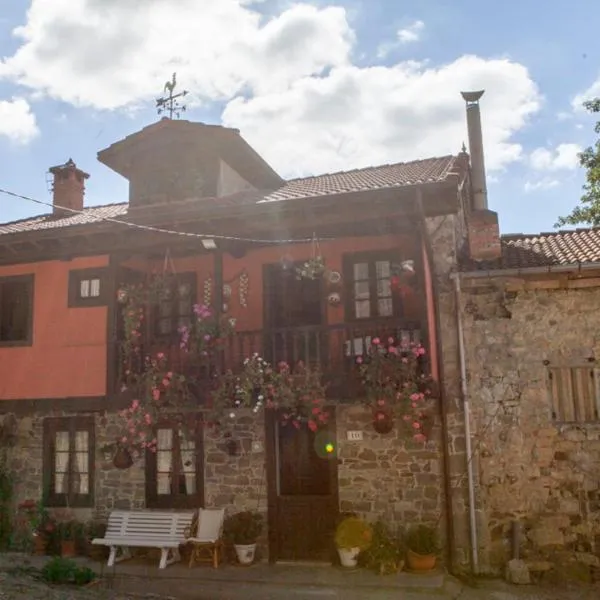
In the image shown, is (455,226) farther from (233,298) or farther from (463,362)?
(233,298)

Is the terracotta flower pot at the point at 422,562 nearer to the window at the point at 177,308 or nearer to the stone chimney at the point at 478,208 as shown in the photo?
the stone chimney at the point at 478,208

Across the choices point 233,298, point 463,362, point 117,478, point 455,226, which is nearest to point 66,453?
point 117,478

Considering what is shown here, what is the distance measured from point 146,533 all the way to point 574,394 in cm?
678

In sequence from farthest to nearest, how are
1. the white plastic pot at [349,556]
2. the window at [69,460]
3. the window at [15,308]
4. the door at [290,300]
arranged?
1. the window at [15,308]
2. the window at [69,460]
3. the door at [290,300]
4. the white plastic pot at [349,556]

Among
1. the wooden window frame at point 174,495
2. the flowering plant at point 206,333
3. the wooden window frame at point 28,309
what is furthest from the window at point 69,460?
the flowering plant at point 206,333

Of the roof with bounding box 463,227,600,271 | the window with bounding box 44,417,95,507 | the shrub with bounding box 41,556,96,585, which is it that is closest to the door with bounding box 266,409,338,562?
the shrub with bounding box 41,556,96,585

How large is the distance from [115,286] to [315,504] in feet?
15.2

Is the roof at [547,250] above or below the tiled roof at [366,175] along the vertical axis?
below

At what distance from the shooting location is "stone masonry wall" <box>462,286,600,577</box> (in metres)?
8.96

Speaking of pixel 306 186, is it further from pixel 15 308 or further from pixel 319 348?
pixel 15 308

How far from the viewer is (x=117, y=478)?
10.6 m

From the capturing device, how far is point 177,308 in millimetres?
10977

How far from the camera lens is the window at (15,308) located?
11.1 m

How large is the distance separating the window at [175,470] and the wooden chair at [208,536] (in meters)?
0.42
